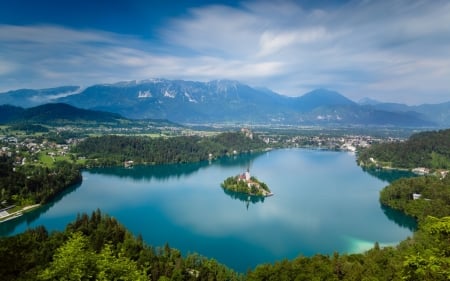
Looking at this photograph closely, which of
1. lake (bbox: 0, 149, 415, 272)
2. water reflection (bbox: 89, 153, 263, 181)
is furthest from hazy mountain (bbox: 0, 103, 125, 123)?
lake (bbox: 0, 149, 415, 272)

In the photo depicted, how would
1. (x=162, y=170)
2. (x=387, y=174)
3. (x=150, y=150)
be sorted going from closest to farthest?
(x=387, y=174)
(x=162, y=170)
(x=150, y=150)

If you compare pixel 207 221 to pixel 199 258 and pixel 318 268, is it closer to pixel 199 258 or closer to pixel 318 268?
pixel 199 258

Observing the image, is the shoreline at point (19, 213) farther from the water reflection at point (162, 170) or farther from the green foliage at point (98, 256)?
the water reflection at point (162, 170)

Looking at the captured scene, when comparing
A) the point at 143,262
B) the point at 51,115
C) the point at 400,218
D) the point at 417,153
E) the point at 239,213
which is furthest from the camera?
the point at 51,115

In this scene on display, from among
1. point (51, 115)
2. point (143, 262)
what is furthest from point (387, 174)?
point (51, 115)

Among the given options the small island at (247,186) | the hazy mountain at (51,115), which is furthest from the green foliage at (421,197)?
the hazy mountain at (51,115)

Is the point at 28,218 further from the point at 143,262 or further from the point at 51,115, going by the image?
the point at 51,115

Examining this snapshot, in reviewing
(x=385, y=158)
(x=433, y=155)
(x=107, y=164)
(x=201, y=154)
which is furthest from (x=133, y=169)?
(x=433, y=155)
